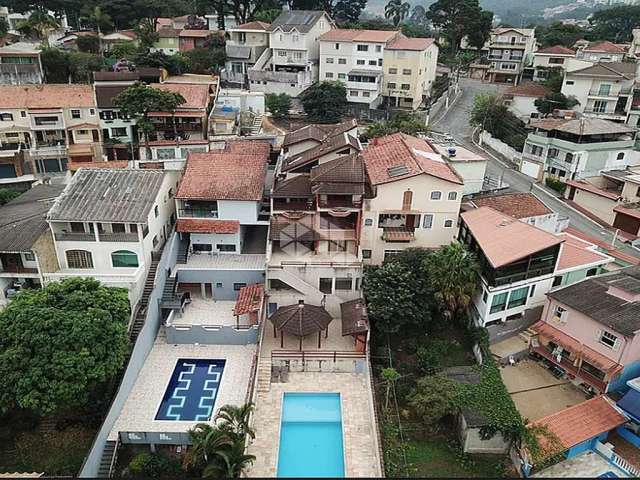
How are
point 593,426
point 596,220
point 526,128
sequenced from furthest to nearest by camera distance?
point 526,128, point 596,220, point 593,426

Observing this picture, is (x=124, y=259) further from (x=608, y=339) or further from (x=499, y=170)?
(x=499, y=170)

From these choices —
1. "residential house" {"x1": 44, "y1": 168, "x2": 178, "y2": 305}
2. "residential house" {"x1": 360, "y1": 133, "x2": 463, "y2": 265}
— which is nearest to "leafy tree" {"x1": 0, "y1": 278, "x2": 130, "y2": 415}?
"residential house" {"x1": 44, "y1": 168, "x2": 178, "y2": 305}

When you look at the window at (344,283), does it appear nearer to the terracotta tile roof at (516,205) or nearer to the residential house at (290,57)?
the terracotta tile roof at (516,205)

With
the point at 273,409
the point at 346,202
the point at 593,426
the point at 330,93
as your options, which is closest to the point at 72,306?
the point at 273,409

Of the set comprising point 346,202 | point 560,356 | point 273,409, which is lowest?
point 273,409

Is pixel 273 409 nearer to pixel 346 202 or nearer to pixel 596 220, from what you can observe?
pixel 346 202

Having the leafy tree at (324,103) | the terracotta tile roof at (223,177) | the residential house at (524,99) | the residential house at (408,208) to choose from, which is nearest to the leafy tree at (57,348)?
the terracotta tile roof at (223,177)

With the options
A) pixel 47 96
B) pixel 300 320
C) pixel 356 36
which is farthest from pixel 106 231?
pixel 356 36
